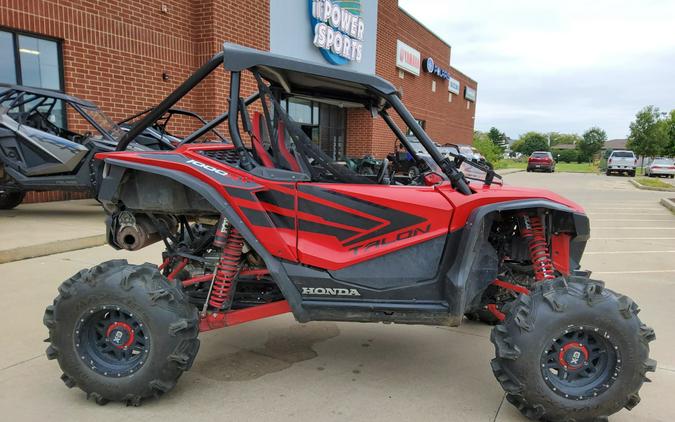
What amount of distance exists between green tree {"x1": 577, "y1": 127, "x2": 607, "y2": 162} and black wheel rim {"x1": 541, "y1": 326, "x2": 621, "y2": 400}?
9176 cm

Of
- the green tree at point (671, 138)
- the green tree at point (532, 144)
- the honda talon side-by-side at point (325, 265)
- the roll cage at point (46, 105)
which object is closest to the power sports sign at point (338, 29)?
the roll cage at point (46, 105)

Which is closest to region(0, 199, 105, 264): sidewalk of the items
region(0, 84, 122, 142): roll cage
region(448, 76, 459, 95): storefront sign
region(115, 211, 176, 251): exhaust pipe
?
region(0, 84, 122, 142): roll cage

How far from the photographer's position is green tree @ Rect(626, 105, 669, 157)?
4369cm

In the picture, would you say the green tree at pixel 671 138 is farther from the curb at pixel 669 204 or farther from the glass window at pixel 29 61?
the glass window at pixel 29 61

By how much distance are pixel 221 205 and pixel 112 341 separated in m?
1.04

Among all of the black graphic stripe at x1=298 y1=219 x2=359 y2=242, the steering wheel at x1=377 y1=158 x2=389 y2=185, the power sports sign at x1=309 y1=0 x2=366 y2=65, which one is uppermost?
the power sports sign at x1=309 y1=0 x2=366 y2=65

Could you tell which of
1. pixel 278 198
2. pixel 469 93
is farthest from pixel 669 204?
pixel 469 93

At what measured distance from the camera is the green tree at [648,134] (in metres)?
43.7

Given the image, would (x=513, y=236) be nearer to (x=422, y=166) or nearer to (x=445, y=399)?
(x=422, y=166)

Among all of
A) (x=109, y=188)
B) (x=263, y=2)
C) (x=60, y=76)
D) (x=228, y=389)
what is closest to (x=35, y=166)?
(x=60, y=76)

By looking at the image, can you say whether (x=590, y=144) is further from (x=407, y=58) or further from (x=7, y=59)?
(x=7, y=59)

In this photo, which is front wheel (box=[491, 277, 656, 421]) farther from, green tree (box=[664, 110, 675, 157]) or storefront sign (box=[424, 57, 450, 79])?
green tree (box=[664, 110, 675, 157])

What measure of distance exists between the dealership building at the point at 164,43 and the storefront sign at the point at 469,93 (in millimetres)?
18446

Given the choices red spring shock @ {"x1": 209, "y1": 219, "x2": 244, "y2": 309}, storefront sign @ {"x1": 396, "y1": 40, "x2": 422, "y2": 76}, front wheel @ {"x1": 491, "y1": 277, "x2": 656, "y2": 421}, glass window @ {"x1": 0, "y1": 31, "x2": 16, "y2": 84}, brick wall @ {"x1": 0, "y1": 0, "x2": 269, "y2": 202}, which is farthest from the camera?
storefront sign @ {"x1": 396, "y1": 40, "x2": 422, "y2": 76}
